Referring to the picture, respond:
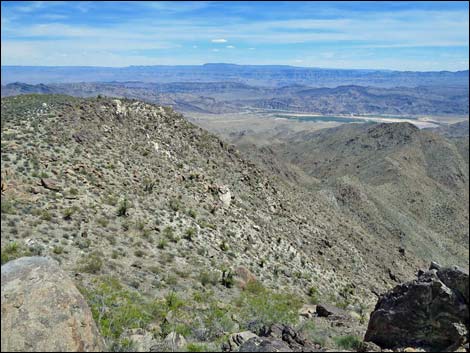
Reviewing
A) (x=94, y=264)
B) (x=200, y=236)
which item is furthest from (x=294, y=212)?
(x=94, y=264)

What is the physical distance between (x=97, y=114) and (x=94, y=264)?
1579 cm

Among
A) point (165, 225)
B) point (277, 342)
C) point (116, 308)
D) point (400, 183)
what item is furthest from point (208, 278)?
point (400, 183)

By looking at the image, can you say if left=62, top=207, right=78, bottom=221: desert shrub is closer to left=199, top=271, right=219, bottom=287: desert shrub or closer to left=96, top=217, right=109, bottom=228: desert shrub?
left=96, top=217, right=109, bottom=228: desert shrub

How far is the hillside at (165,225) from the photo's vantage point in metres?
12.7

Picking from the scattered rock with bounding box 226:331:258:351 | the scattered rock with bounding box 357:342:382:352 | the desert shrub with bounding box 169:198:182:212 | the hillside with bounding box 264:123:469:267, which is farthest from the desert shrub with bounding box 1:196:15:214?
the hillside with bounding box 264:123:469:267

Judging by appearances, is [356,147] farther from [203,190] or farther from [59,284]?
[59,284]

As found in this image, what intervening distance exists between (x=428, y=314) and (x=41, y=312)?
8.69 metres

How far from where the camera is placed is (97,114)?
2748 centimetres

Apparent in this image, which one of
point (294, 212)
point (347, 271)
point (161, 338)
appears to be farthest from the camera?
point (294, 212)

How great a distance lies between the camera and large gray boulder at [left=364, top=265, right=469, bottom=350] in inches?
386

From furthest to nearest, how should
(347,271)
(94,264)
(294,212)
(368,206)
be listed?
(368,206) → (294,212) → (347,271) → (94,264)

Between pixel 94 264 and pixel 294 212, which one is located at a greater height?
pixel 94 264

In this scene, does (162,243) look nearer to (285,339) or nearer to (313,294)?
(313,294)

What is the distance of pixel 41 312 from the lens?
6.89 m
